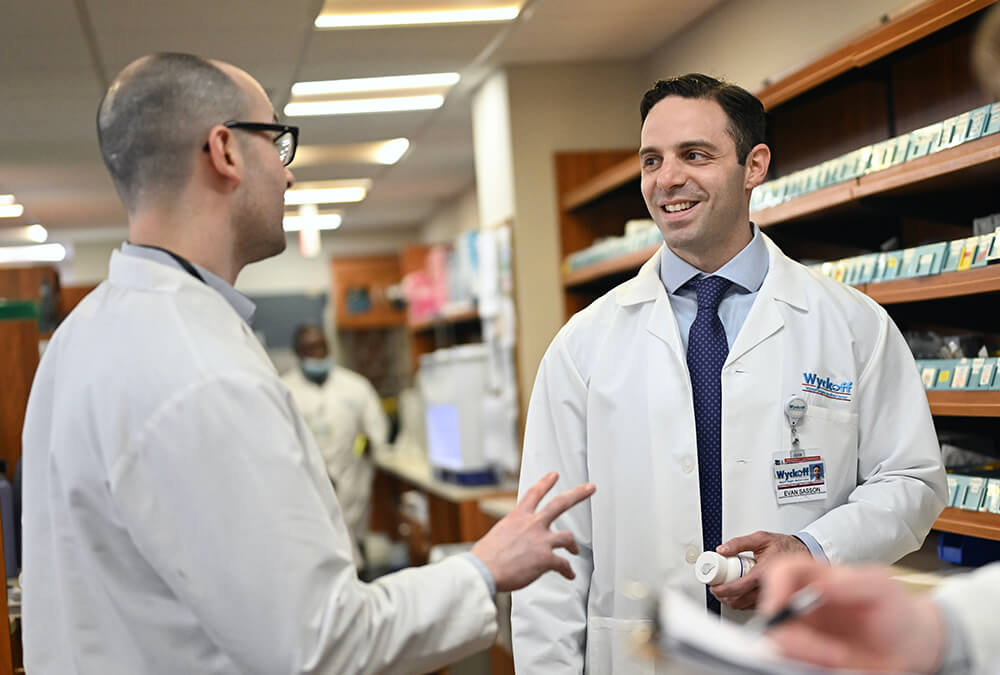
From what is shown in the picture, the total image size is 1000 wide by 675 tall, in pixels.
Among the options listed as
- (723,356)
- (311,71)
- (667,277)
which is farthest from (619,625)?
(311,71)

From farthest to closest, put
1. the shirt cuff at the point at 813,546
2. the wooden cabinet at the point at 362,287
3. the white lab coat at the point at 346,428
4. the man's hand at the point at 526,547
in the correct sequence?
the wooden cabinet at the point at 362,287 < the white lab coat at the point at 346,428 < the shirt cuff at the point at 813,546 < the man's hand at the point at 526,547

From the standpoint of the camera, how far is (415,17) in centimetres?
454

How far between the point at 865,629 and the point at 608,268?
394cm

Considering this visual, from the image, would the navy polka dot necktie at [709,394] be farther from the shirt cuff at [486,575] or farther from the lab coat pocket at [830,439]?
the shirt cuff at [486,575]

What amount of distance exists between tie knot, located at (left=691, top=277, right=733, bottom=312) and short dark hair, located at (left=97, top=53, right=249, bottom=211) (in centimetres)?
103

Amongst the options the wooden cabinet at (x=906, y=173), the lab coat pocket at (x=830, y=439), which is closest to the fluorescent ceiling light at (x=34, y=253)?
the wooden cabinet at (x=906, y=173)

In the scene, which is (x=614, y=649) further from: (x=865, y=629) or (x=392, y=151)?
(x=392, y=151)

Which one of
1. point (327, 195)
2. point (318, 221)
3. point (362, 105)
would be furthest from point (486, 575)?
point (318, 221)

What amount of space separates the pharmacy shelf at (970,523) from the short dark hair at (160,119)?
1.98 m

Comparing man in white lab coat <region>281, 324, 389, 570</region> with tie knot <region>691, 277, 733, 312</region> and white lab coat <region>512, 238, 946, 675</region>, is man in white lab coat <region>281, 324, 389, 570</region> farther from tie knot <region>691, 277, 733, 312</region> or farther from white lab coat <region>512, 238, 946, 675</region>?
tie knot <region>691, 277, 733, 312</region>

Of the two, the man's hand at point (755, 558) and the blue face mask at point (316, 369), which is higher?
the blue face mask at point (316, 369)

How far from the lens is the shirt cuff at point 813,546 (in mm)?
1896

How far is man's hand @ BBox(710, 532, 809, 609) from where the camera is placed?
1.78 m

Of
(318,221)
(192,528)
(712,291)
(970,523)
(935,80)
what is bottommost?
(970,523)
